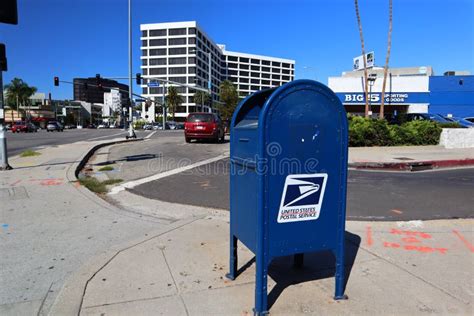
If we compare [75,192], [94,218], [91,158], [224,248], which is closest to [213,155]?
[91,158]

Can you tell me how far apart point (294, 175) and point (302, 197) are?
0.69ft

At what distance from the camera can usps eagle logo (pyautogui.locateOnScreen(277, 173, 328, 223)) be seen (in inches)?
113

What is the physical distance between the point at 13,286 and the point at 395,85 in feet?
137

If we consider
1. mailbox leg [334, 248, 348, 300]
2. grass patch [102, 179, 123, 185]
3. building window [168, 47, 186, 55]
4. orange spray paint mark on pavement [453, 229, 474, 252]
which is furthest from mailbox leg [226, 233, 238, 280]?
building window [168, 47, 186, 55]

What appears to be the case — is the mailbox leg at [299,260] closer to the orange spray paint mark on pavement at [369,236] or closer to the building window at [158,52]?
the orange spray paint mark on pavement at [369,236]

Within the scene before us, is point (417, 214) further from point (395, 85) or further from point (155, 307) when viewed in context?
point (395, 85)

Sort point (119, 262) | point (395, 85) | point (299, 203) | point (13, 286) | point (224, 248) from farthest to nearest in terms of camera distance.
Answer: point (395, 85), point (224, 248), point (119, 262), point (13, 286), point (299, 203)

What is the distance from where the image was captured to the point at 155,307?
2951mm

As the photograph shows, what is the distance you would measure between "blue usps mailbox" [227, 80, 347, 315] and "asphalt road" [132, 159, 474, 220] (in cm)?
306

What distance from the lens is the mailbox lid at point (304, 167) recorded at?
277 centimetres

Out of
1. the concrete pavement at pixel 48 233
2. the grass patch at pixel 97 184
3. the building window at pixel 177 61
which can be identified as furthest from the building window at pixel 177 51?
the concrete pavement at pixel 48 233

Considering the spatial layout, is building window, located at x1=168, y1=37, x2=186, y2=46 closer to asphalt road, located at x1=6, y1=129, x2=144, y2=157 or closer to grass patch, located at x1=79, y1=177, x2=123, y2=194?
asphalt road, located at x1=6, y1=129, x2=144, y2=157

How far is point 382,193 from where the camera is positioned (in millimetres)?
7727

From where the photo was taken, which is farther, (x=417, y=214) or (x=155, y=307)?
(x=417, y=214)
